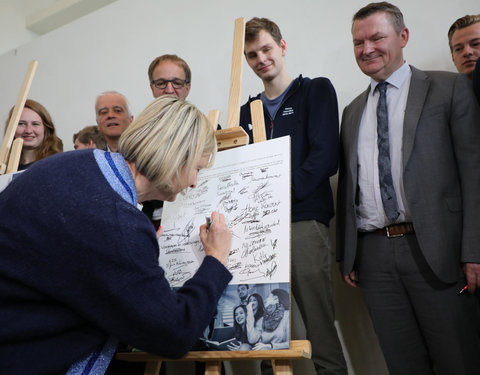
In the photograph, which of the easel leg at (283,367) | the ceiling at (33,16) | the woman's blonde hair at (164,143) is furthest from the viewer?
the ceiling at (33,16)

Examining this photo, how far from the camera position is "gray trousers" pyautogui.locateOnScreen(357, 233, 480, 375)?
4.78 feet

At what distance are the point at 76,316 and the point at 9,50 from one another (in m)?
4.38

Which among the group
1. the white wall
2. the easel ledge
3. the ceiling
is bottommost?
the easel ledge

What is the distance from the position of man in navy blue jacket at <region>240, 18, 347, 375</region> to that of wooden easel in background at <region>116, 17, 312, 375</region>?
0.28 meters

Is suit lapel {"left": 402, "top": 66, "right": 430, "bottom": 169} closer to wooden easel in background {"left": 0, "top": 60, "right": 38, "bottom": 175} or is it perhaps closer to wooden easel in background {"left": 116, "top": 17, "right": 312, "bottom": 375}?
wooden easel in background {"left": 116, "top": 17, "right": 312, "bottom": 375}

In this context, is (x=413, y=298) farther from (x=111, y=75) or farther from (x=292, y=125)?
(x=111, y=75)

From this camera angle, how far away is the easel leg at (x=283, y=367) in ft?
3.88

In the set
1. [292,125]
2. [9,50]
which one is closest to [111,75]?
[9,50]

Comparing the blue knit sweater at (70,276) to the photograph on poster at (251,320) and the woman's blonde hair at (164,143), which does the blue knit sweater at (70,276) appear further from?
the photograph on poster at (251,320)

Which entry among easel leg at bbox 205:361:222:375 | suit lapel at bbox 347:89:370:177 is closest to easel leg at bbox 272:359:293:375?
easel leg at bbox 205:361:222:375

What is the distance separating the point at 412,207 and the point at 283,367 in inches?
29.8

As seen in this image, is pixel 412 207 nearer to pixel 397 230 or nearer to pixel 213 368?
pixel 397 230
